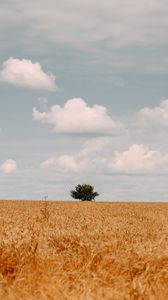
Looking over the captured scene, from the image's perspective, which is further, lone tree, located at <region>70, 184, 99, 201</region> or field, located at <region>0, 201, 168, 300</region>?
lone tree, located at <region>70, 184, 99, 201</region>

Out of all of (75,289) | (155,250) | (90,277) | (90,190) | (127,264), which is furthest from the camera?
(90,190)

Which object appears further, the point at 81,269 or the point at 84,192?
the point at 84,192

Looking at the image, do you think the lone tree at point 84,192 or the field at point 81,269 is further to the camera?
the lone tree at point 84,192

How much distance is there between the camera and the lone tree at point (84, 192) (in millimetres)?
88938

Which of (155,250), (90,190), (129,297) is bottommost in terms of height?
(129,297)

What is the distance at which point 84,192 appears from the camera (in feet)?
293

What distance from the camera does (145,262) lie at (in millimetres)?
10148

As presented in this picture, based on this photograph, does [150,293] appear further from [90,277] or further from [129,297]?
[90,277]

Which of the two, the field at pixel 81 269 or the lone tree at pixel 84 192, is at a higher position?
the lone tree at pixel 84 192

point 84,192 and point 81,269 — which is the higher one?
point 84,192

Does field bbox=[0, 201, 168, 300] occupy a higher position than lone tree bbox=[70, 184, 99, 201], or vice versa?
lone tree bbox=[70, 184, 99, 201]

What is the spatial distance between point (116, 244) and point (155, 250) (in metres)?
0.94

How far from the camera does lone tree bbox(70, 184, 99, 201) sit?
8894 centimetres

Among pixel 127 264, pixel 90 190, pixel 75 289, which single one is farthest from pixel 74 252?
pixel 90 190
